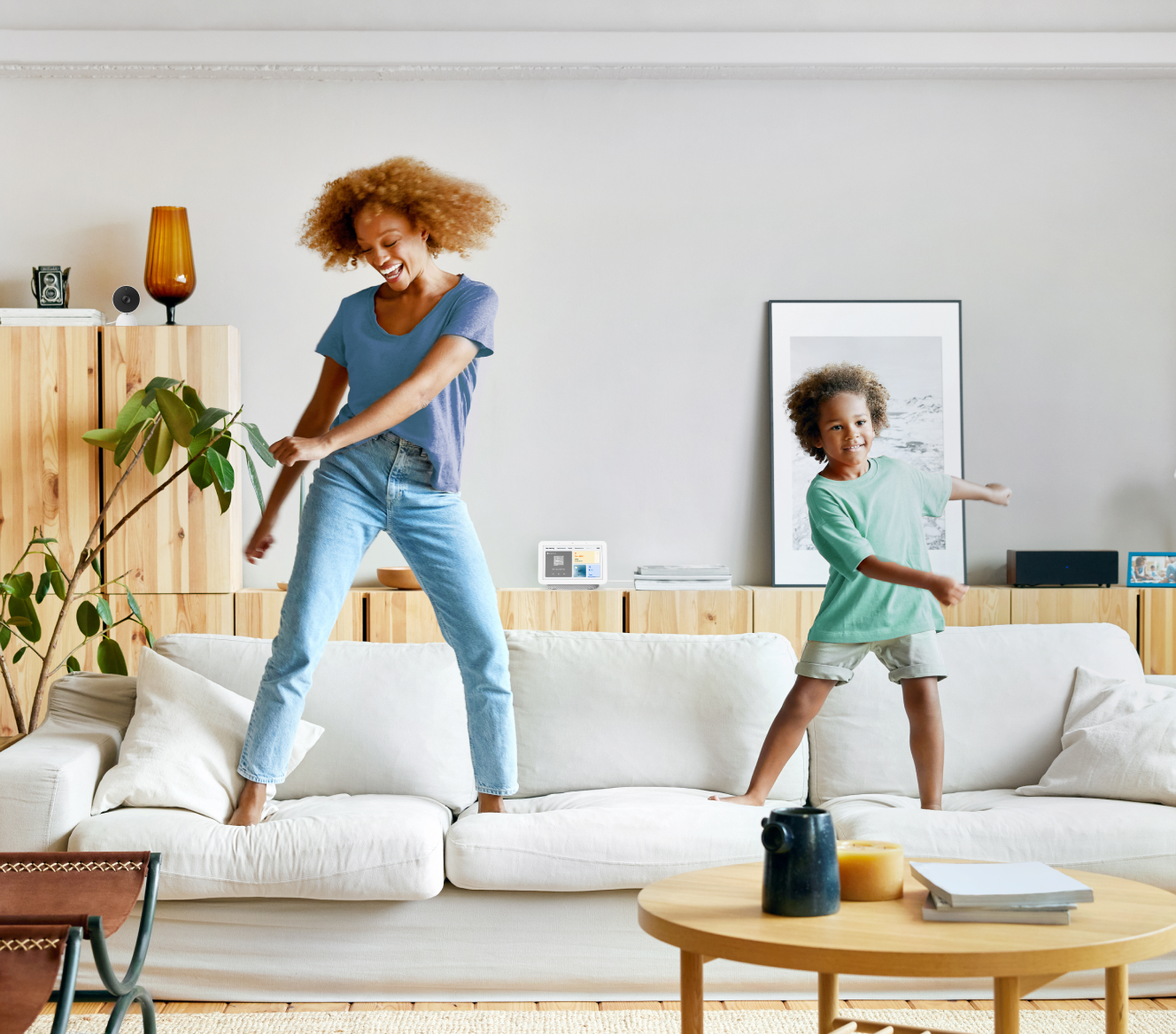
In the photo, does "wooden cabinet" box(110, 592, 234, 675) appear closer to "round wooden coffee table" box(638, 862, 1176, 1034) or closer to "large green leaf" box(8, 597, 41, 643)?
"large green leaf" box(8, 597, 41, 643)

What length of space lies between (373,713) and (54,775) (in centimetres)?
71

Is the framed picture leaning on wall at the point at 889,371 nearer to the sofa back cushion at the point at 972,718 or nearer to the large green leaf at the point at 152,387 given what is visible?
the sofa back cushion at the point at 972,718

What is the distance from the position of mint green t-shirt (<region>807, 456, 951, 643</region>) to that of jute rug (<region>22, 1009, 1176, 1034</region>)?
32.9 inches

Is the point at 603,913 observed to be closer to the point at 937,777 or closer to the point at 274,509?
the point at 937,777

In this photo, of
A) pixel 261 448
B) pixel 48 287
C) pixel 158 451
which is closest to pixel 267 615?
pixel 158 451

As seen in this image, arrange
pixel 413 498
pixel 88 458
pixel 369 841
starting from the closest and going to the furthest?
pixel 369 841, pixel 413 498, pixel 88 458

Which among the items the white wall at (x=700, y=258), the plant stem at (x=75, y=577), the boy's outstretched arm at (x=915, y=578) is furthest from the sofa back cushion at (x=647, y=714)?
the plant stem at (x=75, y=577)

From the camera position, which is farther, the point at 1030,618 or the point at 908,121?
the point at 908,121

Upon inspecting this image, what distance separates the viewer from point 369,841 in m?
2.20

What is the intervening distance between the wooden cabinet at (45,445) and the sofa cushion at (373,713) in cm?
90

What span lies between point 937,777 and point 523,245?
2200 mm

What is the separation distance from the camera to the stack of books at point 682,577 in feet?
11.7

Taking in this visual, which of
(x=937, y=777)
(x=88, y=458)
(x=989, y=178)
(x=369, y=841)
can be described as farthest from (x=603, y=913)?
(x=989, y=178)

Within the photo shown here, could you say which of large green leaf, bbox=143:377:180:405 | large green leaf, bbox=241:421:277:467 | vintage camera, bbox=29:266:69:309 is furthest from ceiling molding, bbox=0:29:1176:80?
large green leaf, bbox=241:421:277:467
